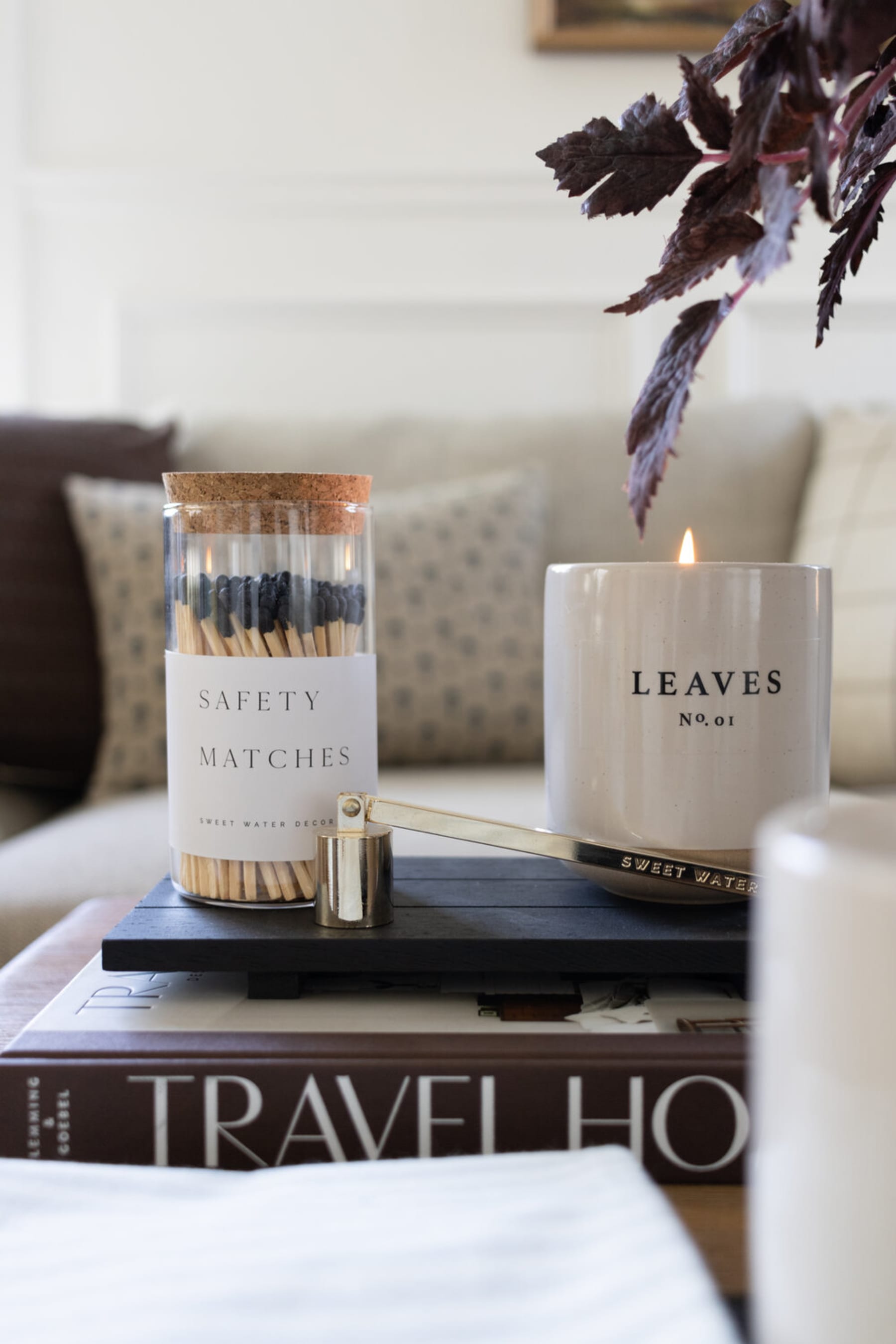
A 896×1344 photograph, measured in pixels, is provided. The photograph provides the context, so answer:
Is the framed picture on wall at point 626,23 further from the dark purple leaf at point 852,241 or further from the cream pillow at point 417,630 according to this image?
the dark purple leaf at point 852,241

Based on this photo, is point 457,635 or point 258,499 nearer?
point 258,499

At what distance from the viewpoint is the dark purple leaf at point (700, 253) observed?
30 centimetres

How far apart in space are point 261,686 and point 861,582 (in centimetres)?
93

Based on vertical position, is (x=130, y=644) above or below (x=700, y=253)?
below

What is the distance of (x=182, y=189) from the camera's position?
74.4 inches

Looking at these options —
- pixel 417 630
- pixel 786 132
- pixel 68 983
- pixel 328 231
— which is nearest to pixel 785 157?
pixel 786 132

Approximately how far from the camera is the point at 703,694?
16.8 inches

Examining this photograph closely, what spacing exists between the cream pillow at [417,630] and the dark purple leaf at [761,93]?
946 mm

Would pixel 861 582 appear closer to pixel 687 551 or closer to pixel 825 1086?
pixel 687 551

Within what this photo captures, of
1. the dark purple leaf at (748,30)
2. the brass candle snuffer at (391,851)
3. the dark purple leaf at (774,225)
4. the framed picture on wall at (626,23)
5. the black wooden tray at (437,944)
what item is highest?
the framed picture on wall at (626,23)

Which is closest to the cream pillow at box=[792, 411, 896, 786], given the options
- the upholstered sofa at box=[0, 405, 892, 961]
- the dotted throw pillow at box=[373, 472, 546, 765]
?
the upholstered sofa at box=[0, 405, 892, 961]

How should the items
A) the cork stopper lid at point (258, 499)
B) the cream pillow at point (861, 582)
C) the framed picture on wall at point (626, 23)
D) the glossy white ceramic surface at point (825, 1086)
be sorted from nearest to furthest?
the glossy white ceramic surface at point (825, 1086) → the cork stopper lid at point (258, 499) → the cream pillow at point (861, 582) → the framed picture on wall at point (626, 23)

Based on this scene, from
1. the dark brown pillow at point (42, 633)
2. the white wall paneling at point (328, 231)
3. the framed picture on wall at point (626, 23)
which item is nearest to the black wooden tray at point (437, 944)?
the dark brown pillow at point (42, 633)

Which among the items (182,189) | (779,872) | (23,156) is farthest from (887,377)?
(779,872)
